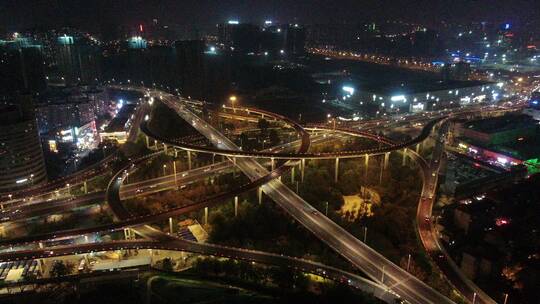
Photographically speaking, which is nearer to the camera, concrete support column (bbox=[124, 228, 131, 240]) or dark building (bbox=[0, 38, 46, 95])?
concrete support column (bbox=[124, 228, 131, 240])

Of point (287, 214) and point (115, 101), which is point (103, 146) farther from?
point (287, 214)

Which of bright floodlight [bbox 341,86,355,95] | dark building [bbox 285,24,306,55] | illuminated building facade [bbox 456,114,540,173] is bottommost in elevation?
illuminated building facade [bbox 456,114,540,173]

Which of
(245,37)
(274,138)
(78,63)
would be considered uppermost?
(245,37)

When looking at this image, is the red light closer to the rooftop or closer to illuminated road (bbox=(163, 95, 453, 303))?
illuminated road (bbox=(163, 95, 453, 303))

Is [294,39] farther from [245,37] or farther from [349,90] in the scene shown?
[349,90]

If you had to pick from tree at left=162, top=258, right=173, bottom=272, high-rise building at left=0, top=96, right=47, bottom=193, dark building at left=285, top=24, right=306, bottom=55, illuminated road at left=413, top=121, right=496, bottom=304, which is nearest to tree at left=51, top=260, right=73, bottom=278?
tree at left=162, top=258, right=173, bottom=272

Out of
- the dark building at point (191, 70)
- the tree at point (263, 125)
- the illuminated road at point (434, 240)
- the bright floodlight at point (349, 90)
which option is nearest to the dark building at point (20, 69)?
the dark building at point (191, 70)

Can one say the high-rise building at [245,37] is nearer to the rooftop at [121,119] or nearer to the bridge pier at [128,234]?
the rooftop at [121,119]

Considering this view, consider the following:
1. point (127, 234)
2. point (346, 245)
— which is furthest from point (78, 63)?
point (346, 245)
